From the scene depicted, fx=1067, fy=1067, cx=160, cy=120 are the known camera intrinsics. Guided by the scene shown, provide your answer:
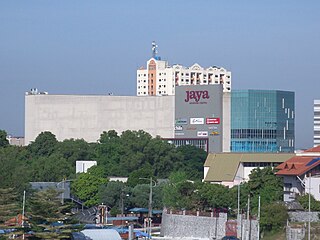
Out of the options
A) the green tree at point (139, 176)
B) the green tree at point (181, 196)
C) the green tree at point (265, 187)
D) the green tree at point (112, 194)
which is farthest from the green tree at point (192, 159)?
the green tree at point (265, 187)

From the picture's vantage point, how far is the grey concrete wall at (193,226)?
87688mm

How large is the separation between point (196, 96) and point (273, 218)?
71349mm

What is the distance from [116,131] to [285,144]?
25.3 metres

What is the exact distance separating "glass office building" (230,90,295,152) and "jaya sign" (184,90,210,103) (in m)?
3.88

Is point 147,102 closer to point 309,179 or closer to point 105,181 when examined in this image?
point 105,181

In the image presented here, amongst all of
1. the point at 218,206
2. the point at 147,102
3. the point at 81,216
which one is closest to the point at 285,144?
the point at 147,102

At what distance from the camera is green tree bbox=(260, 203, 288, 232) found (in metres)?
81.1

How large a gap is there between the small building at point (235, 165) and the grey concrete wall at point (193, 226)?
76.2ft

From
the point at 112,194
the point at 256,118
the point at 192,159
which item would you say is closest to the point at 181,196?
the point at 112,194

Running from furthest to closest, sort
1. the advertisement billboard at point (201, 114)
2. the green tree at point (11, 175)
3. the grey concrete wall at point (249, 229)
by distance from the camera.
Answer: the advertisement billboard at point (201, 114), the green tree at point (11, 175), the grey concrete wall at point (249, 229)

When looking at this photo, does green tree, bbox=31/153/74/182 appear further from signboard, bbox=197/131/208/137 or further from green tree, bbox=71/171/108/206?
signboard, bbox=197/131/208/137

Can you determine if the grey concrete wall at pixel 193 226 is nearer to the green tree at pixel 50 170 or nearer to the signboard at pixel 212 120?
the green tree at pixel 50 170

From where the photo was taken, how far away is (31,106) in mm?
164875

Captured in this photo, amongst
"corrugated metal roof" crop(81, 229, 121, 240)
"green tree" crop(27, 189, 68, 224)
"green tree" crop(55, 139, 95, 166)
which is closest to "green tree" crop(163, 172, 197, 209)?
"corrugated metal roof" crop(81, 229, 121, 240)
